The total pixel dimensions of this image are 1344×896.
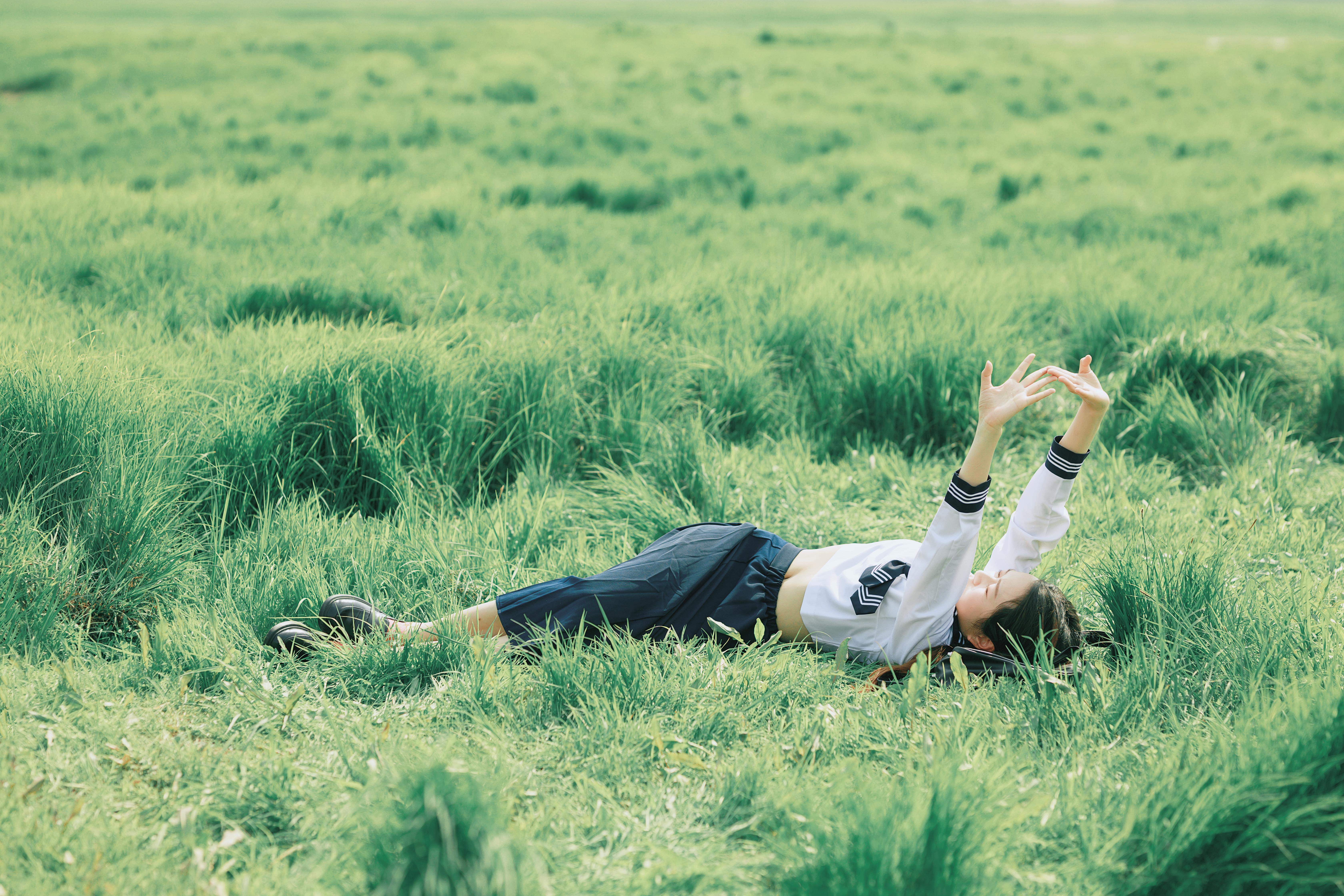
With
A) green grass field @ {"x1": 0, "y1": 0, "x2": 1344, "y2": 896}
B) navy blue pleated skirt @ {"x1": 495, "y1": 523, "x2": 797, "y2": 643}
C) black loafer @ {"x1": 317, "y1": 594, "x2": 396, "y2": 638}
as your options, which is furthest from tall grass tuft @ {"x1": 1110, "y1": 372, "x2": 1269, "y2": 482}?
black loafer @ {"x1": 317, "y1": 594, "x2": 396, "y2": 638}

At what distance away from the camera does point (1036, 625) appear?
2.59 meters

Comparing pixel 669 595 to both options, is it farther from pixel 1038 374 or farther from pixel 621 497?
pixel 1038 374

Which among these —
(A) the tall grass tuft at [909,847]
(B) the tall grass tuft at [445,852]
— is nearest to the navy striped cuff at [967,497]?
(A) the tall grass tuft at [909,847]

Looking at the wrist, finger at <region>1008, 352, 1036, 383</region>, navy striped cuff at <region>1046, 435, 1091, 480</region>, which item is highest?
finger at <region>1008, 352, 1036, 383</region>

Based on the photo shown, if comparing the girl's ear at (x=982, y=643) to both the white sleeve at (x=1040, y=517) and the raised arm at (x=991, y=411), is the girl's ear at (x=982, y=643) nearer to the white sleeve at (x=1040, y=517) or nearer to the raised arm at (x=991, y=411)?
the white sleeve at (x=1040, y=517)

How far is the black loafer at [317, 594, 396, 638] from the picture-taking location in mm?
2645

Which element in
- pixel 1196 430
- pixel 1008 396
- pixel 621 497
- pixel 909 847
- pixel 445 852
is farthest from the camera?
pixel 1196 430

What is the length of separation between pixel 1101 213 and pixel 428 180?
563 cm

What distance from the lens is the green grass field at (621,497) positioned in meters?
1.83

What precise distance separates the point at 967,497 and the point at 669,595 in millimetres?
978

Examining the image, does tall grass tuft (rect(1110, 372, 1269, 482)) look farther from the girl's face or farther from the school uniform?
the girl's face

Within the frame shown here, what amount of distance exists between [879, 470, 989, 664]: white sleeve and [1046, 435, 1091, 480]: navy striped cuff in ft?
1.33

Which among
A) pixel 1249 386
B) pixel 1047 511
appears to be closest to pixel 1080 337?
pixel 1249 386

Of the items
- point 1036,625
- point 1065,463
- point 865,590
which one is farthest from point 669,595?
point 1065,463
